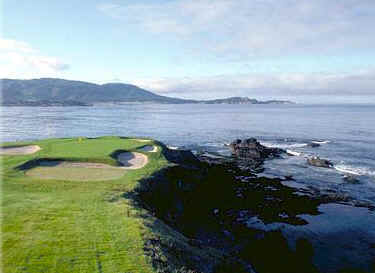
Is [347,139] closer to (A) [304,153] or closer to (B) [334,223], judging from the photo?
(A) [304,153]

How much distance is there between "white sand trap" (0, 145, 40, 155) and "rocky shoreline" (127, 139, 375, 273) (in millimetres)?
14614

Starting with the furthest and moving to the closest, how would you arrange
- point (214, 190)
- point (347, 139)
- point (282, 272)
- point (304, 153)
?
point (347, 139) < point (304, 153) < point (214, 190) < point (282, 272)

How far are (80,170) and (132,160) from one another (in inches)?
228

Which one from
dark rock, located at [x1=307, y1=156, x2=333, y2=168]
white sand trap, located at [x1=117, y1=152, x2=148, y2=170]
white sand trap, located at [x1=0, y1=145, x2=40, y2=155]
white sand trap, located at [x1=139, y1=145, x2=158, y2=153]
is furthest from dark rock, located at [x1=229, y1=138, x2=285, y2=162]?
white sand trap, located at [x1=0, y1=145, x2=40, y2=155]

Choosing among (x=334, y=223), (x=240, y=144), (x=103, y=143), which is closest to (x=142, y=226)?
(x=334, y=223)

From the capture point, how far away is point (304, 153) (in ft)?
173

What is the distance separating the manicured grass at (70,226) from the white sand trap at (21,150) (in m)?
7.27

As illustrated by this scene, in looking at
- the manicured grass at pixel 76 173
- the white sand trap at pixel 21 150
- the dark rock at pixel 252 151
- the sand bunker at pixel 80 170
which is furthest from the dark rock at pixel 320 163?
the white sand trap at pixel 21 150

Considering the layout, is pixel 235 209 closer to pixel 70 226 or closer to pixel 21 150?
pixel 70 226

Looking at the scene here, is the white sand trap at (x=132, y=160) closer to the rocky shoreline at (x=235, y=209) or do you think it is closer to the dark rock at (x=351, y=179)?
the rocky shoreline at (x=235, y=209)

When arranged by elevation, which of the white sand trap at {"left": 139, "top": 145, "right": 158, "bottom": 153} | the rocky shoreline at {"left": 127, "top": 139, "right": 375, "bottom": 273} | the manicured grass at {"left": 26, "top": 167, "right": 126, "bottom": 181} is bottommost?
the rocky shoreline at {"left": 127, "top": 139, "right": 375, "bottom": 273}

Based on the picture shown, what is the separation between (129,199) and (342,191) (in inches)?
948

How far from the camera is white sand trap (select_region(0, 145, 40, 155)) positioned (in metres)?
29.9

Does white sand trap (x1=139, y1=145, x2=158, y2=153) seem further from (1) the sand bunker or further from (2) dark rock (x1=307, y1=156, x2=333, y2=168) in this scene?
(2) dark rock (x1=307, y1=156, x2=333, y2=168)
